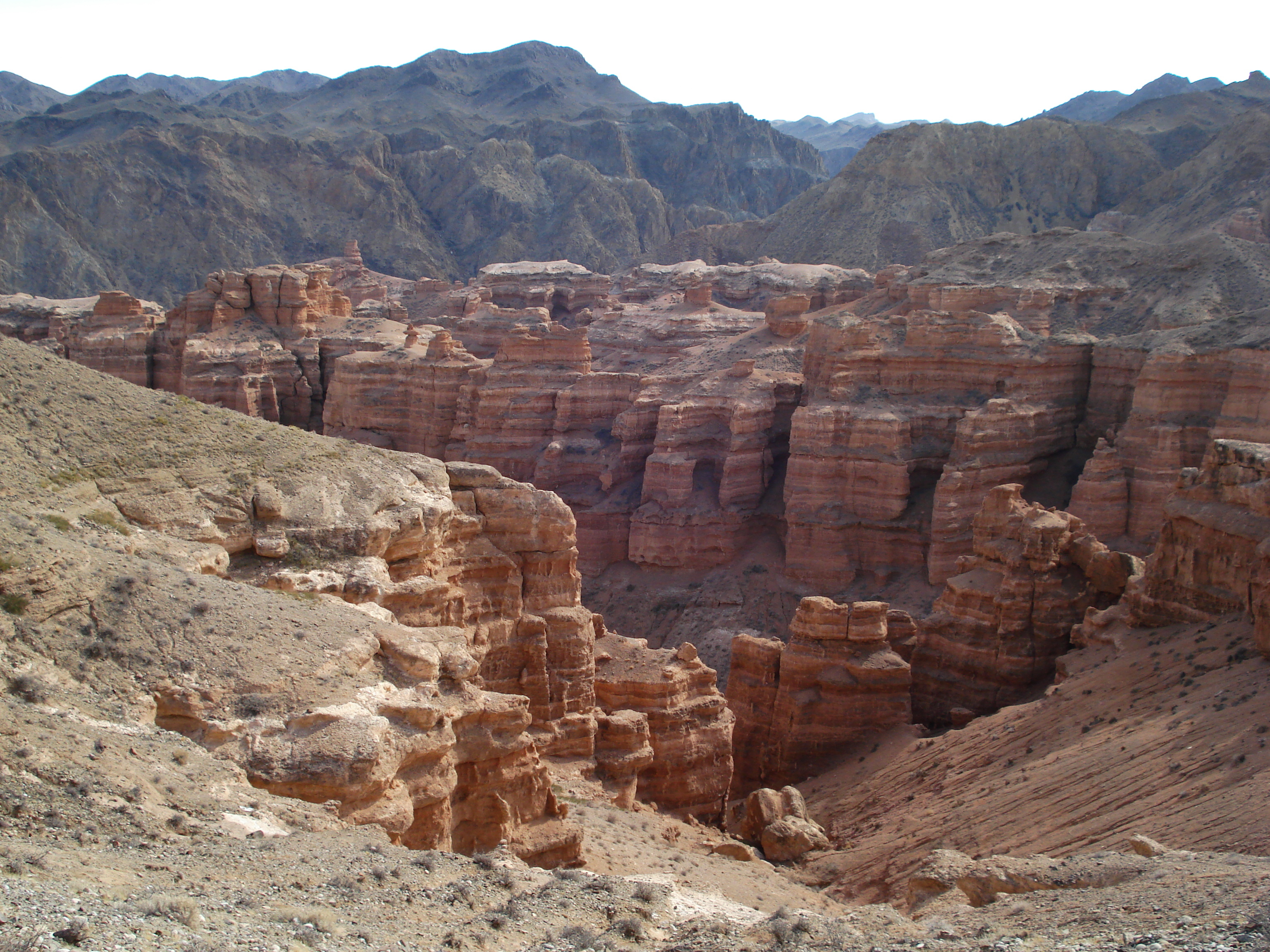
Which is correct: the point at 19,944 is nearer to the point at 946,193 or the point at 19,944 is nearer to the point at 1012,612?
the point at 1012,612

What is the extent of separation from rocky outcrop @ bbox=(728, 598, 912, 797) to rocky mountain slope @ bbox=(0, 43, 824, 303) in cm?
8522

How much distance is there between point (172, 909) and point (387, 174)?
12423 centimetres

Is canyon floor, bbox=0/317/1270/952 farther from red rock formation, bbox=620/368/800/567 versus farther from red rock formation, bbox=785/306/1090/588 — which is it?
red rock formation, bbox=620/368/800/567

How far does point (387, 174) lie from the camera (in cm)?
12619

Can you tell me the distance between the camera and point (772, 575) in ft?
142

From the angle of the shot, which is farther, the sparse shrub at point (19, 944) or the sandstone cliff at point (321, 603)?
the sandstone cliff at point (321, 603)

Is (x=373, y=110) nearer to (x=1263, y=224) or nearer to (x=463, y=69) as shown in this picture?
(x=463, y=69)

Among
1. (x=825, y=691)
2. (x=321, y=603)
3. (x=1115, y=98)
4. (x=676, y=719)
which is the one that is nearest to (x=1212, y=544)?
(x=825, y=691)

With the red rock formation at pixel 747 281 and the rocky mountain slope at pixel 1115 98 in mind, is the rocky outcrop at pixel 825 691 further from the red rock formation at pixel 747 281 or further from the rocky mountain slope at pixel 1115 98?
the rocky mountain slope at pixel 1115 98

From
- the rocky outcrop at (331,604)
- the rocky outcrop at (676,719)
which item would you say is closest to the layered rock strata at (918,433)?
the rocky outcrop at (676,719)

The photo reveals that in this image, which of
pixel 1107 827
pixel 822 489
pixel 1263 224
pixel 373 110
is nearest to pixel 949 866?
pixel 1107 827

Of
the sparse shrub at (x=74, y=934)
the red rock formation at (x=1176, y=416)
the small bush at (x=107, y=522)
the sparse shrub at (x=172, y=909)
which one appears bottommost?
the sparse shrub at (x=172, y=909)

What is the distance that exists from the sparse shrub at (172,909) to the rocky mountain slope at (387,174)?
97.6 metres

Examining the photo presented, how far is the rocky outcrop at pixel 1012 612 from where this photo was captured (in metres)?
29.0
